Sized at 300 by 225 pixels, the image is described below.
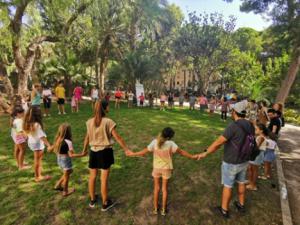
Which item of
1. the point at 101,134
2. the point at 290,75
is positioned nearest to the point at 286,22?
the point at 290,75

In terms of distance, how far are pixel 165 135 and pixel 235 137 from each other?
1116 millimetres

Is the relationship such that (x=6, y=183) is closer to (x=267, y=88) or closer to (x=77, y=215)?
(x=77, y=215)

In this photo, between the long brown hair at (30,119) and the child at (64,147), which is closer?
the child at (64,147)

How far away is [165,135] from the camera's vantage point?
11.8 feet

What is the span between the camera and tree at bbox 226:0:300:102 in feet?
39.4

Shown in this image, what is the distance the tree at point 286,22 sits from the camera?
1201 centimetres

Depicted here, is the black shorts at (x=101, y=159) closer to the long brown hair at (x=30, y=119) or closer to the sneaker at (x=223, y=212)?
the long brown hair at (x=30, y=119)

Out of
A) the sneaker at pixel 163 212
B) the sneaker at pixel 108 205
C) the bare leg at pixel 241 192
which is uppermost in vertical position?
the bare leg at pixel 241 192

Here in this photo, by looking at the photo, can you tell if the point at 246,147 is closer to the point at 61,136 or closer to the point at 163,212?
the point at 163,212

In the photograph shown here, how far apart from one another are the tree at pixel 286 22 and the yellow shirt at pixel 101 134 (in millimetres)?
12115

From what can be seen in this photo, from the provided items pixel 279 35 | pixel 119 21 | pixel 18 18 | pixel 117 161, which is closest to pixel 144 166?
pixel 117 161

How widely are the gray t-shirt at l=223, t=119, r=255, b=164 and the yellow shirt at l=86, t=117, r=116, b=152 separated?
1896mm

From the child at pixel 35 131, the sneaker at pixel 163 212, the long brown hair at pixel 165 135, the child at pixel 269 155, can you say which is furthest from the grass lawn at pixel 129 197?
the long brown hair at pixel 165 135

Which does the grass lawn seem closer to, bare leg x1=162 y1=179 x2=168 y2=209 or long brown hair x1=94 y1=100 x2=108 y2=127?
bare leg x1=162 y1=179 x2=168 y2=209
